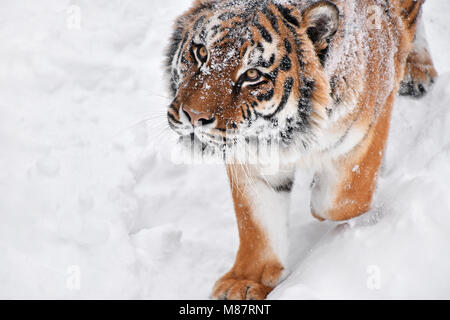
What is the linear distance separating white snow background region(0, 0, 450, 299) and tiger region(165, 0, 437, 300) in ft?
0.73

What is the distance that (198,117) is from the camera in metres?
1.97

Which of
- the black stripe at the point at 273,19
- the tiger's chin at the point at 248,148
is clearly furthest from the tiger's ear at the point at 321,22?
the tiger's chin at the point at 248,148

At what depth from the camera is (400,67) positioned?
2658 mm

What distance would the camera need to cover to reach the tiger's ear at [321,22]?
193 cm

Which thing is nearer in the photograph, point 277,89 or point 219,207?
point 277,89

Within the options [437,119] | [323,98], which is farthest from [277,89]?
[437,119]

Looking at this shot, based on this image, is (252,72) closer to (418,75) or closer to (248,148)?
(248,148)

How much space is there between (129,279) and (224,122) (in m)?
1.24

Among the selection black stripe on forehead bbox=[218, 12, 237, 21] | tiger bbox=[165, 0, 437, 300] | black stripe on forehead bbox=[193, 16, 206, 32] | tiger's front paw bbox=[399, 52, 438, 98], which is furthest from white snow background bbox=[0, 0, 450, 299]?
black stripe on forehead bbox=[218, 12, 237, 21]

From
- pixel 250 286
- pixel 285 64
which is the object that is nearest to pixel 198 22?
pixel 285 64

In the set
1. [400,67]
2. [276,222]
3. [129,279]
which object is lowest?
[129,279]

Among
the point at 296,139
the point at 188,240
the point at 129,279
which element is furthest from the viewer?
the point at 188,240

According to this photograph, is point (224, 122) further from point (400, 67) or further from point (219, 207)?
point (219, 207)

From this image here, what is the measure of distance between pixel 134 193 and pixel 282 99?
1.55 metres
